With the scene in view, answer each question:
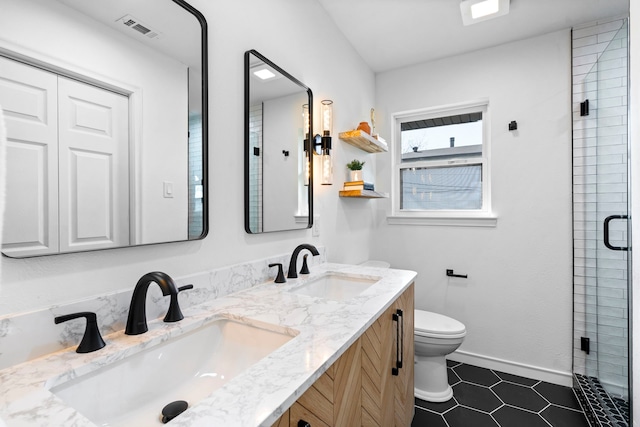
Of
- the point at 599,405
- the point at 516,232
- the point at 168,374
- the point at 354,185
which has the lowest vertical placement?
the point at 599,405

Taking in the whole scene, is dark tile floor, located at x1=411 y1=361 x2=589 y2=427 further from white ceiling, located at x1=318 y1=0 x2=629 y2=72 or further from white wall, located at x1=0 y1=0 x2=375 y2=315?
white ceiling, located at x1=318 y1=0 x2=629 y2=72

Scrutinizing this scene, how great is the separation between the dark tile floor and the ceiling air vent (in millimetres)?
2200

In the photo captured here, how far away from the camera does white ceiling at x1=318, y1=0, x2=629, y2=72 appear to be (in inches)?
78.4

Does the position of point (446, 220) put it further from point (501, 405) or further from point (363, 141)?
point (501, 405)

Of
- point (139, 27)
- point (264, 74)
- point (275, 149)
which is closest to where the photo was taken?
point (139, 27)

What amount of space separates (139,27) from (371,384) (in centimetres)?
136

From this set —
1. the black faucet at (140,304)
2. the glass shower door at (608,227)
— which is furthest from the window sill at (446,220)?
the black faucet at (140,304)

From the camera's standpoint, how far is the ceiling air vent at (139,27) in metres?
0.94

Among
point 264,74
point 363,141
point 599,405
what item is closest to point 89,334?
point 264,74

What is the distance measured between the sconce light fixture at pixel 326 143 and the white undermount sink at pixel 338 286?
1.95 feet

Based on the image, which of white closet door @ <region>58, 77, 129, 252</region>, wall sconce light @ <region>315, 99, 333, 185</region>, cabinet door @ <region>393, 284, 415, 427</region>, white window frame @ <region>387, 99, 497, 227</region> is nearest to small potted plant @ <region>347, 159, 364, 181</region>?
wall sconce light @ <region>315, 99, 333, 185</region>

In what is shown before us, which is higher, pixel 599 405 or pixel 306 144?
pixel 306 144

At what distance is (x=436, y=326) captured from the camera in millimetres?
2006

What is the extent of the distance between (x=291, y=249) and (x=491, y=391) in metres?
1.69
